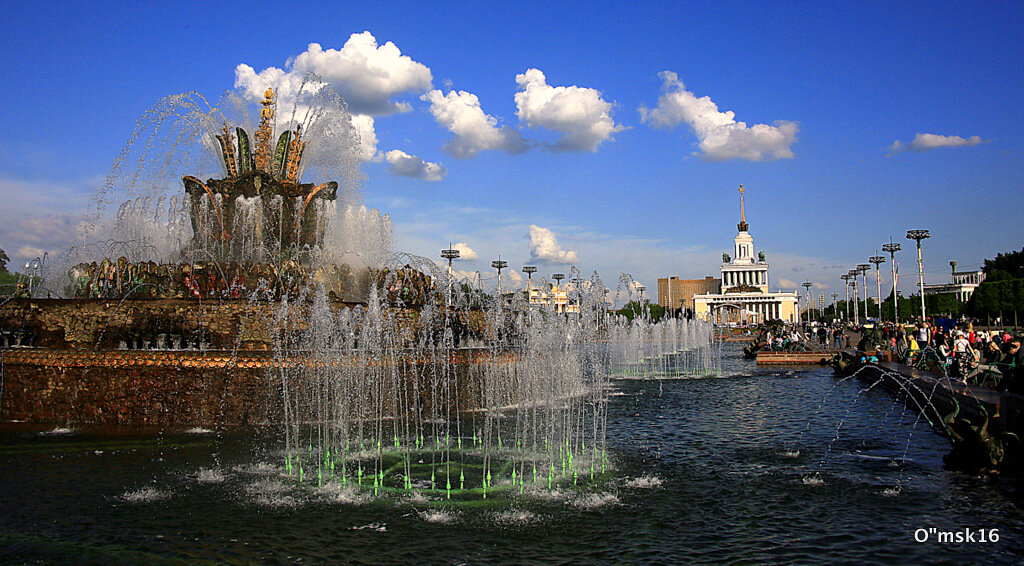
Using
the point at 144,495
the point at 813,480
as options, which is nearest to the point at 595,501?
the point at 813,480

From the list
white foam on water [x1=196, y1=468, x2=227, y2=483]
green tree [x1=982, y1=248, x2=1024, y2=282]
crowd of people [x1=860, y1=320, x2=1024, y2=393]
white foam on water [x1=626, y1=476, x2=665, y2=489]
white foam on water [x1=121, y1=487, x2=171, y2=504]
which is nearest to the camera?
white foam on water [x1=121, y1=487, x2=171, y2=504]

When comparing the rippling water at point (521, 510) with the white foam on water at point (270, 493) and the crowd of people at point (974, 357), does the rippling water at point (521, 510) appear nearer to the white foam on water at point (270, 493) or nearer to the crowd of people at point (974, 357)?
the white foam on water at point (270, 493)

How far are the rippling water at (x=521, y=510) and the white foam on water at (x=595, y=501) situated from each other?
0.03m

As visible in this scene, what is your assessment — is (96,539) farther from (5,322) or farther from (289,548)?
(5,322)

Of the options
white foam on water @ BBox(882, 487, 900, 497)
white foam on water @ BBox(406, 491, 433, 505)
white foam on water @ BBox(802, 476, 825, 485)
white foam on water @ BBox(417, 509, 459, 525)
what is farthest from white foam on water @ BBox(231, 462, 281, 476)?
white foam on water @ BBox(882, 487, 900, 497)

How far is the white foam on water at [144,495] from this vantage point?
7598 mm

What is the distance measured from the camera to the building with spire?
130875 mm

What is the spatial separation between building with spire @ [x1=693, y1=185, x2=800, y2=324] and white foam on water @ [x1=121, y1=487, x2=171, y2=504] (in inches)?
4463

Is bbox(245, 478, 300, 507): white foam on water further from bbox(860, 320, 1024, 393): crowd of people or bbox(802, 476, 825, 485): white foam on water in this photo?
bbox(860, 320, 1024, 393): crowd of people

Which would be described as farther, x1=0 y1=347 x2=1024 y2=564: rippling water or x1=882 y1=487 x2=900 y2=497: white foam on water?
x1=882 y1=487 x2=900 y2=497: white foam on water

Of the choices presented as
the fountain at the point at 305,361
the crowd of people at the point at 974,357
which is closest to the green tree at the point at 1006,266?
the crowd of people at the point at 974,357

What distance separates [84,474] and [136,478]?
728 millimetres

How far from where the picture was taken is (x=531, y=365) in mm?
15773

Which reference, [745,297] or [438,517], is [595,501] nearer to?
[438,517]
